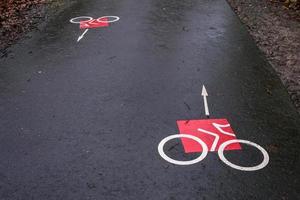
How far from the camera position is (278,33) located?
9336 millimetres

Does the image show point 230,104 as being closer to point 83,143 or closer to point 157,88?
point 157,88

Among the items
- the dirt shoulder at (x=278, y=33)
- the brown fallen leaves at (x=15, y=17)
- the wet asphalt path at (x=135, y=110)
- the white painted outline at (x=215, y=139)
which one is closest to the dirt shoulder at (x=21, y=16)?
the brown fallen leaves at (x=15, y=17)

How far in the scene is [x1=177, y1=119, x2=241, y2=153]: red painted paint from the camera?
5465 millimetres

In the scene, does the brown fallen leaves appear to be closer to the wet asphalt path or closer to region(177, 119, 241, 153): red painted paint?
the wet asphalt path

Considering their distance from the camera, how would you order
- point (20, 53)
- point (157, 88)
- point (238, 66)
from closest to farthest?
point (157, 88) < point (238, 66) < point (20, 53)

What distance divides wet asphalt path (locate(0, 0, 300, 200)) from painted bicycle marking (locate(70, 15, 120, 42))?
0.35 m

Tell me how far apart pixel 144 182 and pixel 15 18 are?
347 inches

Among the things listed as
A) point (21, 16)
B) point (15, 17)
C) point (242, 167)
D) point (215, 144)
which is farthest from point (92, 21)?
point (242, 167)

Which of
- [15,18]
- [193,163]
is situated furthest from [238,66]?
[15,18]

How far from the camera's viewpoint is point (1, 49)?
Result: 30.8 feet

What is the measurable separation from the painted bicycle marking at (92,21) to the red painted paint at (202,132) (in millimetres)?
5548

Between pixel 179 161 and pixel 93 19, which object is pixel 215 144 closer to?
pixel 179 161

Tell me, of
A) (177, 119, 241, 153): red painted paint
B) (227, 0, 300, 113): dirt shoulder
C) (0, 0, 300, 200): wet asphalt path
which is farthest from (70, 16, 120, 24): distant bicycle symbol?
(177, 119, 241, 153): red painted paint

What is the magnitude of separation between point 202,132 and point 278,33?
4.86 m
